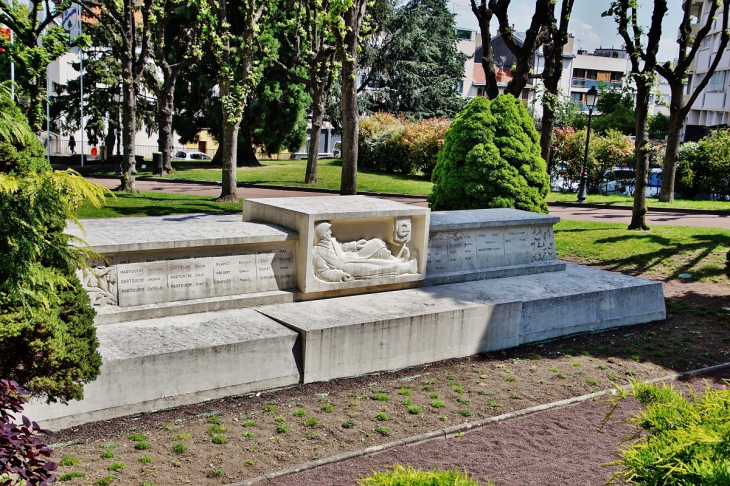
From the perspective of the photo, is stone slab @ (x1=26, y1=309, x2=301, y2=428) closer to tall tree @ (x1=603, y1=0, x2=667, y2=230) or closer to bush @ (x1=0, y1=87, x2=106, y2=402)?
bush @ (x1=0, y1=87, x2=106, y2=402)

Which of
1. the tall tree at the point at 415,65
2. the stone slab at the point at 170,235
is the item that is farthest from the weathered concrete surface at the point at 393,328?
the tall tree at the point at 415,65

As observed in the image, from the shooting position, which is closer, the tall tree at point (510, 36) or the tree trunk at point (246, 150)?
the tall tree at point (510, 36)

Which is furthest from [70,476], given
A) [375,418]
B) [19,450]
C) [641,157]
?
[641,157]

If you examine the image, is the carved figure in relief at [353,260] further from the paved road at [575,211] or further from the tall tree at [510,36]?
the paved road at [575,211]

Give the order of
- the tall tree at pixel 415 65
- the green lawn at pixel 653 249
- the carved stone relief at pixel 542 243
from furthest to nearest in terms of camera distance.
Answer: the tall tree at pixel 415 65, the green lawn at pixel 653 249, the carved stone relief at pixel 542 243

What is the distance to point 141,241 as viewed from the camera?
748 centimetres

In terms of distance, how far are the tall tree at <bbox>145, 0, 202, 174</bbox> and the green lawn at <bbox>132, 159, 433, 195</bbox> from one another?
5.36 feet

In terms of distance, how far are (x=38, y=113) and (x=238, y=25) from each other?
49.4ft

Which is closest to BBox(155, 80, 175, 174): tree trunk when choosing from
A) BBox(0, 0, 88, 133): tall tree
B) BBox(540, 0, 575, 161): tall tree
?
BBox(0, 0, 88, 133): tall tree

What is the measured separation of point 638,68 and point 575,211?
276 inches

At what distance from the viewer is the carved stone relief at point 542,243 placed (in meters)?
11.2

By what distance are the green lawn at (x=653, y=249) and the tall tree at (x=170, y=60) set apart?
16.8 m

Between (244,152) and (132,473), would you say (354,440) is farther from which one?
(244,152)

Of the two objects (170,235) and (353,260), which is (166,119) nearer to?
(353,260)
